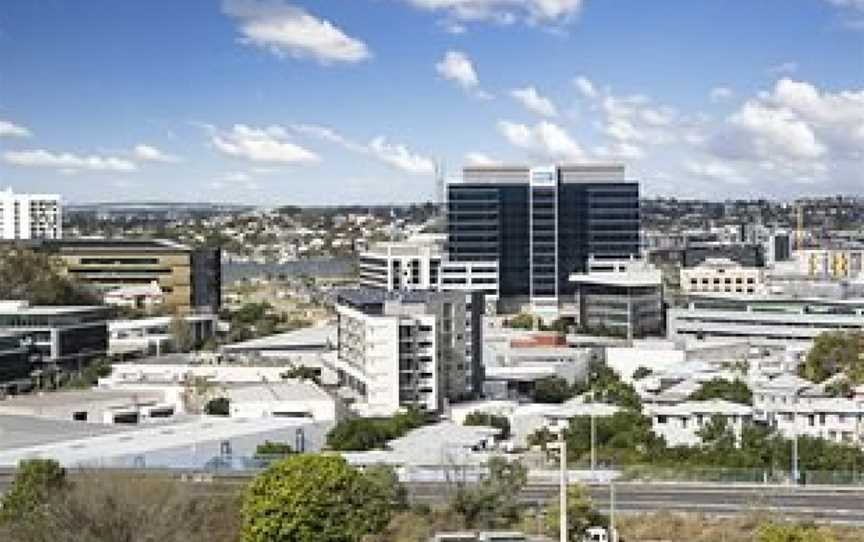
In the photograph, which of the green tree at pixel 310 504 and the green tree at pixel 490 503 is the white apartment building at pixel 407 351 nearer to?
the green tree at pixel 490 503

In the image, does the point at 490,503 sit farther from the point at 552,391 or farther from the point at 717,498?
the point at 552,391

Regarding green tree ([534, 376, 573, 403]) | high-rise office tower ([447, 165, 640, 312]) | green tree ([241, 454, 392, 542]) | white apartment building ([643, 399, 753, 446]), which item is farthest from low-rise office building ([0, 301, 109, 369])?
green tree ([241, 454, 392, 542])

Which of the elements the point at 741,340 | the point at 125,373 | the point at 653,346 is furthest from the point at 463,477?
the point at 741,340

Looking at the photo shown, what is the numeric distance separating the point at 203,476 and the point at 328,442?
14.6 feet

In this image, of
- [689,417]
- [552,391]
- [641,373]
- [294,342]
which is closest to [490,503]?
[689,417]

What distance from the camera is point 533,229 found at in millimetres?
61562

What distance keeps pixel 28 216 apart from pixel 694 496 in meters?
75.8

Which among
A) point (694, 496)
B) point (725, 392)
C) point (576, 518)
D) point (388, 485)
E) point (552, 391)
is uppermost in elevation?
point (388, 485)

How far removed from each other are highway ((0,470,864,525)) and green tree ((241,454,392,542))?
2421 millimetres

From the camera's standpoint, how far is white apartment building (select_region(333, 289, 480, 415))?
30.1 meters

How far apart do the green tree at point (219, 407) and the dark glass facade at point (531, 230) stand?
31869 millimetres

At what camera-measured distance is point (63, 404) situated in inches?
1177

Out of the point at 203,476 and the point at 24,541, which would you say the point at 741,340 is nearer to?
the point at 203,476

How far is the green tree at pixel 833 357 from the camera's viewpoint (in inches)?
1283
